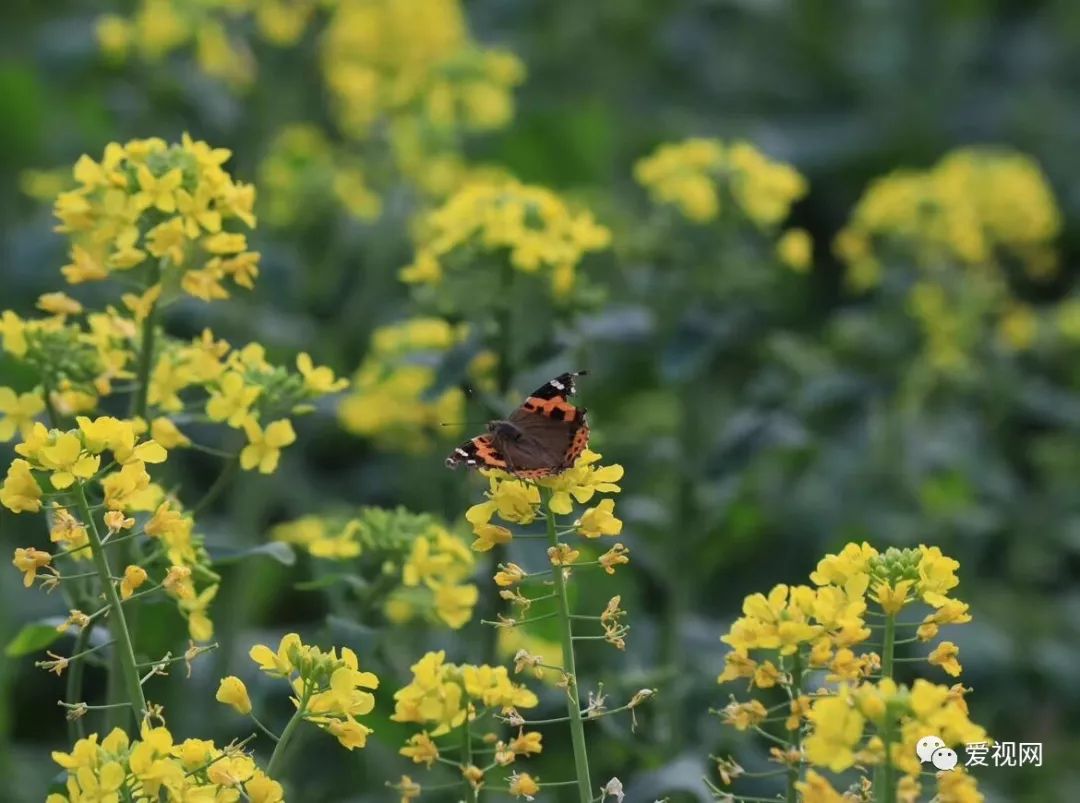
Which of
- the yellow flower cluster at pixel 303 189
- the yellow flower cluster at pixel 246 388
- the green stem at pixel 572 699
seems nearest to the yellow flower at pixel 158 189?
the yellow flower cluster at pixel 246 388

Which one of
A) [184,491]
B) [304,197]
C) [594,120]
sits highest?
[594,120]

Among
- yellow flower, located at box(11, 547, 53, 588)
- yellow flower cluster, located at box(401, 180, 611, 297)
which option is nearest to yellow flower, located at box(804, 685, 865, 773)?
yellow flower, located at box(11, 547, 53, 588)

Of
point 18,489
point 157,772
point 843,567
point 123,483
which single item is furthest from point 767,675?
point 18,489

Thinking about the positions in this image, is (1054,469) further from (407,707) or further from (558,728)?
(407,707)

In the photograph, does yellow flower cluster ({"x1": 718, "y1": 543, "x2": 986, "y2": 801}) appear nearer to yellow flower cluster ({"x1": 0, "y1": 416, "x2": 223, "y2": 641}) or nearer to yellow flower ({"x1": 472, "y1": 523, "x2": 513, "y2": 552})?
yellow flower ({"x1": 472, "y1": 523, "x2": 513, "y2": 552})

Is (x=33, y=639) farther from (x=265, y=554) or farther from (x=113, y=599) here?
(x=113, y=599)

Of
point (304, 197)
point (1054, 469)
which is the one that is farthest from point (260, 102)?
point (1054, 469)
